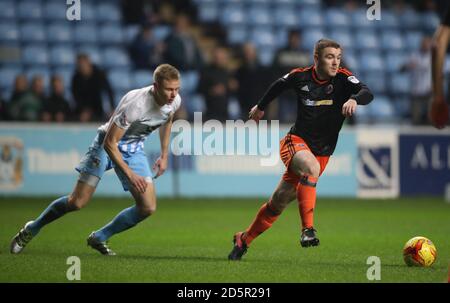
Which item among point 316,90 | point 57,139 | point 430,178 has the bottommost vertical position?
point 430,178

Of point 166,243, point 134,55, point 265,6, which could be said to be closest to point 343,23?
point 265,6

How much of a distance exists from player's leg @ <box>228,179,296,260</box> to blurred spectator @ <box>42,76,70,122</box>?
26.8ft

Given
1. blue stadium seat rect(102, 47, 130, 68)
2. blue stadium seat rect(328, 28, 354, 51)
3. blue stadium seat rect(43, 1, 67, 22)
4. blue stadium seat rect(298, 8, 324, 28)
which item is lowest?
blue stadium seat rect(102, 47, 130, 68)

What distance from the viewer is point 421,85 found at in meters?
18.0

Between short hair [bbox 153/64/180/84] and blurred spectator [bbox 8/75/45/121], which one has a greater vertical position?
short hair [bbox 153/64/180/84]

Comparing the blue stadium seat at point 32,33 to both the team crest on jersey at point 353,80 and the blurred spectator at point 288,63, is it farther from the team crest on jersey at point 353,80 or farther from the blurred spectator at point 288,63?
the team crest on jersey at point 353,80

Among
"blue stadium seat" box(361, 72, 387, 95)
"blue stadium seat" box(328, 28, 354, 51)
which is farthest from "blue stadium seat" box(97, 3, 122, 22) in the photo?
"blue stadium seat" box(361, 72, 387, 95)

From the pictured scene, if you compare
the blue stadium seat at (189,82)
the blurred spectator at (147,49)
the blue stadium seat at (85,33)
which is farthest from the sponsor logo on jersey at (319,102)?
the blue stadium seat at (85,33)

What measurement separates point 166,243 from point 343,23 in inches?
501

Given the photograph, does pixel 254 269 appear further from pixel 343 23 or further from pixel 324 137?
pixel 343 23

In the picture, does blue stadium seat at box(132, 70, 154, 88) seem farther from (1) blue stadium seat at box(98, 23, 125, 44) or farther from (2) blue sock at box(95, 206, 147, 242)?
(2) blue sock at box(95, 206, 147, 242)

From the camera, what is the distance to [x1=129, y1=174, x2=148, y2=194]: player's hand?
7.70m
